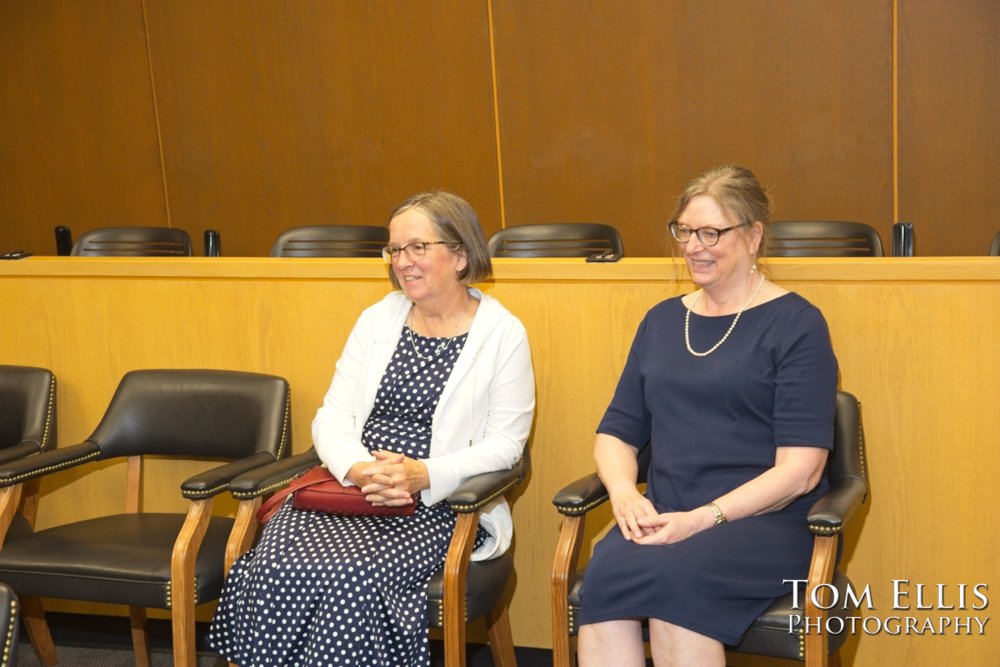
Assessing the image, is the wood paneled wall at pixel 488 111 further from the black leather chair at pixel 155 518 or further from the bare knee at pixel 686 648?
the bare knee at pixel 686 648

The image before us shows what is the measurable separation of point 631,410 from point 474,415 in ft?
1.26

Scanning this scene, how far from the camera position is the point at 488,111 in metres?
5.63

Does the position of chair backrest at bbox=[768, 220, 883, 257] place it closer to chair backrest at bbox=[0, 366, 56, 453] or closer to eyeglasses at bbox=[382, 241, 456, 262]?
eyeglasses at bbox=[382, 241, 456, 262]

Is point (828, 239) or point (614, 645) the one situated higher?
point (828, 239)

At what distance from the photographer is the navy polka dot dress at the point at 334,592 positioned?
240 cm

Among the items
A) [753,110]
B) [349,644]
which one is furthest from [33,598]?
[753,110]

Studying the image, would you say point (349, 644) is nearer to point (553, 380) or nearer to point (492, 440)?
point (492, 440)

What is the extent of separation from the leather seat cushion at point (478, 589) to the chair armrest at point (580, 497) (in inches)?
10.4

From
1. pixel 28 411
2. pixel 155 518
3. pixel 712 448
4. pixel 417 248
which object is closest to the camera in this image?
pixel 712 448

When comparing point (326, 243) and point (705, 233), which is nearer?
point (705, 233)

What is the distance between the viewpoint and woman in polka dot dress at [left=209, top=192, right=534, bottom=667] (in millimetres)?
2416

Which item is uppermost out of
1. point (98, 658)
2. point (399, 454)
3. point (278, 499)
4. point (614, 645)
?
point (399, 454)

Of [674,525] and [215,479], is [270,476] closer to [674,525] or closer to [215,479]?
[215,479]

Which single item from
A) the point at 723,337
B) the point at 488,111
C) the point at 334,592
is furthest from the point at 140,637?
the point at 488,111
